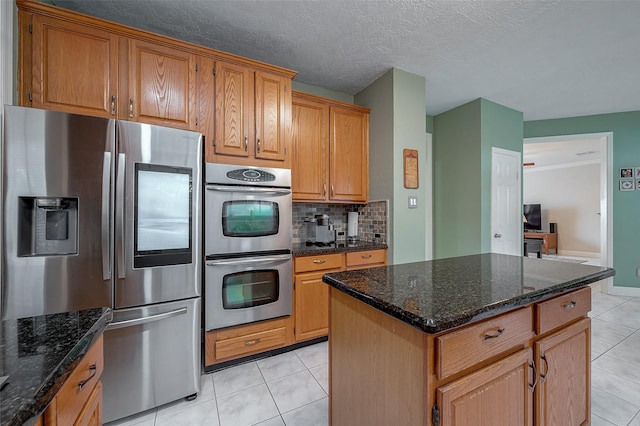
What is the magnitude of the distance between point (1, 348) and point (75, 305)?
0.93m

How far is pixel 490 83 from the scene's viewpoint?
10.1 feet

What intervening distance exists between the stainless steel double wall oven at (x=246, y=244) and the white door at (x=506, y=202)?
9.49 feet

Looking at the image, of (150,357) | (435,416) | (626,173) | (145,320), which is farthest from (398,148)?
(626,173)

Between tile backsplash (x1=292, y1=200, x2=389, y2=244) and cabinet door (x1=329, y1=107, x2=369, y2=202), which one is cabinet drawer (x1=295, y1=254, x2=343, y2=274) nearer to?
tile backsplash (x1=292, y1=200, x2=389, y2=244)

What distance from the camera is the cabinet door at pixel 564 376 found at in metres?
1.11

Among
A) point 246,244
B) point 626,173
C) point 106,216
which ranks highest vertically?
point 626,173

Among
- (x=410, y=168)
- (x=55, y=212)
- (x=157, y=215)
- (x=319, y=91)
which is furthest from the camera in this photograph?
(x=319, y=91)

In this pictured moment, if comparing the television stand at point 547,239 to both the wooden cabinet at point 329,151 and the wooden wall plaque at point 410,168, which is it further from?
the wooden cabinet at point 329,151

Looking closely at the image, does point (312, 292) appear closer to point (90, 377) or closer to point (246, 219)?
point (246, 219)

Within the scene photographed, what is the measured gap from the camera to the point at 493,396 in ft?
3.08

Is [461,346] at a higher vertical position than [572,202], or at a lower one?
lower

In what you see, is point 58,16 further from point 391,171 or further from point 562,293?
point 562,293

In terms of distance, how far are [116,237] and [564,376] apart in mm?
2382

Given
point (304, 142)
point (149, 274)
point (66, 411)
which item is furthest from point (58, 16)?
point (66, 411)
